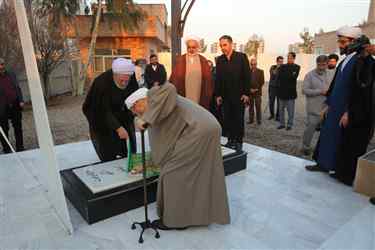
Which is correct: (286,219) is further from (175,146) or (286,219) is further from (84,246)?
(84,246)

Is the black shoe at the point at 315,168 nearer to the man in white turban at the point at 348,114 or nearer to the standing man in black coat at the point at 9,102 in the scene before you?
the man in white turban at the point at 348,114

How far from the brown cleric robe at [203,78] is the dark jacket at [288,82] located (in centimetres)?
247

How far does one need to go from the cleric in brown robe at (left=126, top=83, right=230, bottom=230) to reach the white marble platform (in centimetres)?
18

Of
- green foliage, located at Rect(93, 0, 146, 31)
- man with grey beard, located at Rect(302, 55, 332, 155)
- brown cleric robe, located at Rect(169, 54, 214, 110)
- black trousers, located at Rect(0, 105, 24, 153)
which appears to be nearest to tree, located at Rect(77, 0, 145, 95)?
green foliage, located at Rect(93, 0, 146, 31)

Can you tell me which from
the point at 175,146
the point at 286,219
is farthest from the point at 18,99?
the point at 286,219

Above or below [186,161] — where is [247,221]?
below

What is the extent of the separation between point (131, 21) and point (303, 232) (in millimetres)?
13370

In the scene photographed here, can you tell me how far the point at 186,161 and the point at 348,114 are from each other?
1880 mm

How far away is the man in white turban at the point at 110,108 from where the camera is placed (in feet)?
8.86

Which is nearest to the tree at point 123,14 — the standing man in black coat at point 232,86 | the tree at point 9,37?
the tree at point 9,37

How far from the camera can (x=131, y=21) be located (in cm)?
1367

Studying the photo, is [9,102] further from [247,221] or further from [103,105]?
[247,221]

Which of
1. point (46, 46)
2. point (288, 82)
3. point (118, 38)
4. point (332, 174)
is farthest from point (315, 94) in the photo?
Answer: point (118, 38)

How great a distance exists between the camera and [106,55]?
650 inches
